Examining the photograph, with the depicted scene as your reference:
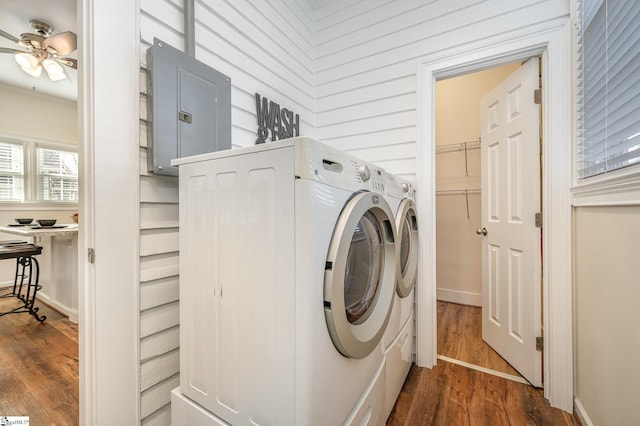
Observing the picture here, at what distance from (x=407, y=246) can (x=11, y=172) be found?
5.78 meters

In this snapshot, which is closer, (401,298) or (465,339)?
(401,298)

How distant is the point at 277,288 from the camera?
766 millimetres

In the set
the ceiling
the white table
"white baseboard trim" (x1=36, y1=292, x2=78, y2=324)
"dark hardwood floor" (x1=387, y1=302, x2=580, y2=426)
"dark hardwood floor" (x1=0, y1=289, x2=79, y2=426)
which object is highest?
the ceiling

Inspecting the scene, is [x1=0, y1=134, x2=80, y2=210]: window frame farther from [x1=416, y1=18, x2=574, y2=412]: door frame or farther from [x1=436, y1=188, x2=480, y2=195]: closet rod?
[x1=416, y1=18, x2=574, y2=412]: door frame

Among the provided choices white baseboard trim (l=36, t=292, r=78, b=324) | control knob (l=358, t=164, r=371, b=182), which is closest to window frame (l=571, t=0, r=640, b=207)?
control knob (l=358, t=164, r=371, b=182)

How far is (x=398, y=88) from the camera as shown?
2.05 meters

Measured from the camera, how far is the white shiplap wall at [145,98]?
46.0 inches

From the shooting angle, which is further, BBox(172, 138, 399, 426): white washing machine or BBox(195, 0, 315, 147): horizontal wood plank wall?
BBox(195, 0, 315, 147): horizontal wood plank wall

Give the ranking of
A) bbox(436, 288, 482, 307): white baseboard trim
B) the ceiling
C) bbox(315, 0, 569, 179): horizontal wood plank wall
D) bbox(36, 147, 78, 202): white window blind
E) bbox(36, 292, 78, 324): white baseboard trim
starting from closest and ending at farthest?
bbox(315, 0, 569, 179): horizontal wood plank wall < the ceiling < bbox(36, 292, 78, 324): white baseboard trim < bbox(436, 288, 482, 307): white baseboard trim < bbox(36, 147, 78, 202): white window blind

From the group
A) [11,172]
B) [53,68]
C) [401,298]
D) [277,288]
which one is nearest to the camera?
[277,288]

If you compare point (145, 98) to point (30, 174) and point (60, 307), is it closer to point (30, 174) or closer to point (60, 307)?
point (60, 307)

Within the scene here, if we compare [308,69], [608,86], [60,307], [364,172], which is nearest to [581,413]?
[608,86]

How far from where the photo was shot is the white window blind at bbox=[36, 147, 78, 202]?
4.22 metres

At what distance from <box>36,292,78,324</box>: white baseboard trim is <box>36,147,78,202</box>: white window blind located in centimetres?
190
